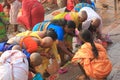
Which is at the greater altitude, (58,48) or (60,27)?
(60,27)

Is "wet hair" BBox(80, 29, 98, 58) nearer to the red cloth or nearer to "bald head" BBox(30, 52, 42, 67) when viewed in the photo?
"bald head" BBox(30, 52, 42, 67)

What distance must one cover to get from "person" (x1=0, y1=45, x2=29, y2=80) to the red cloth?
2.81 m

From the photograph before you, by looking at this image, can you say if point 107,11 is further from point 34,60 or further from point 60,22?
point 34,60

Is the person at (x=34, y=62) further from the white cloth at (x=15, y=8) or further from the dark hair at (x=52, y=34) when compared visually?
the white cloth at (x=15, y=8)

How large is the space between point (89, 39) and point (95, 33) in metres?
1.47

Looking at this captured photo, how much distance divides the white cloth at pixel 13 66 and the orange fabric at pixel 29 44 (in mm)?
510

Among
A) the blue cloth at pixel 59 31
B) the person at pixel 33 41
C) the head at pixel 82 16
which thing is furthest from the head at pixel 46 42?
the head at pixel 82 16

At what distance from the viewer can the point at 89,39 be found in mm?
4945

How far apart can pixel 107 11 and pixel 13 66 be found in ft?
20.4

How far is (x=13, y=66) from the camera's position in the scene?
3926 millimetres

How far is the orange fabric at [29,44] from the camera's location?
460 cm

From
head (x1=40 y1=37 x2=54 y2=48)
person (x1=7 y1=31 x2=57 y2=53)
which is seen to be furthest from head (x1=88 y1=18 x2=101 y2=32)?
head (x1=40 y1=37 x2=54 y2=48)

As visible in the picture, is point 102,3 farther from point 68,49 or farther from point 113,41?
point 68,49

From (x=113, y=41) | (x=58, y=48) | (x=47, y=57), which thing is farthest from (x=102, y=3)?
(x=47, y=57)
